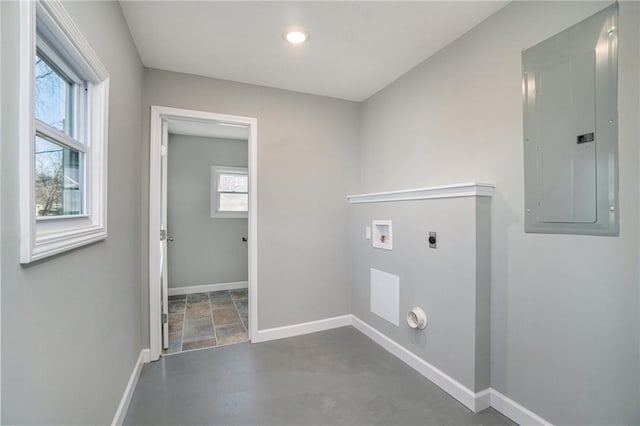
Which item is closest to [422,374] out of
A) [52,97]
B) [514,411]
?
[514,411]

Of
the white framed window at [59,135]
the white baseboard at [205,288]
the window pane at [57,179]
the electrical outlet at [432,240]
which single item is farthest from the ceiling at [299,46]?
the white baseboard at [205,288]

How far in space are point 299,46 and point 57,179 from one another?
1.80 meters

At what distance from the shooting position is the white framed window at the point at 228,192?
4766 mm

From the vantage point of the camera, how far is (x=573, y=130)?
4.88ft

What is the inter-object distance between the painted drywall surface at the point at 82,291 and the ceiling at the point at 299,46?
0.88 feet

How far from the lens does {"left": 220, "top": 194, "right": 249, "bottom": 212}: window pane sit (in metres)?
4.84

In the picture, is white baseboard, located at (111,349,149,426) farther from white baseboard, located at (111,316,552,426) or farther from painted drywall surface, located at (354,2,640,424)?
painted drywall surface, located at (354,2,640,424)

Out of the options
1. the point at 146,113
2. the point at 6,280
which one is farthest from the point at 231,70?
the point at 6,280

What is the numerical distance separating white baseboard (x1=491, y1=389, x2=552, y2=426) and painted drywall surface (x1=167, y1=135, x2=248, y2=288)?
3.93m

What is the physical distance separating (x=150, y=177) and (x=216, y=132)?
2212 millimetres

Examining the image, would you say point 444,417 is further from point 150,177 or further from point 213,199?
point 213,199

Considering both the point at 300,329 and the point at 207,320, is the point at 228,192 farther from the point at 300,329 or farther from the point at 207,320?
the point at 300,329

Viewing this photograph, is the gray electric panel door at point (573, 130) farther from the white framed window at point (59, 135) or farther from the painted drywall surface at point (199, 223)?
the painted drywall surface at point (199, 223)

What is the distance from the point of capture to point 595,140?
141 cm
